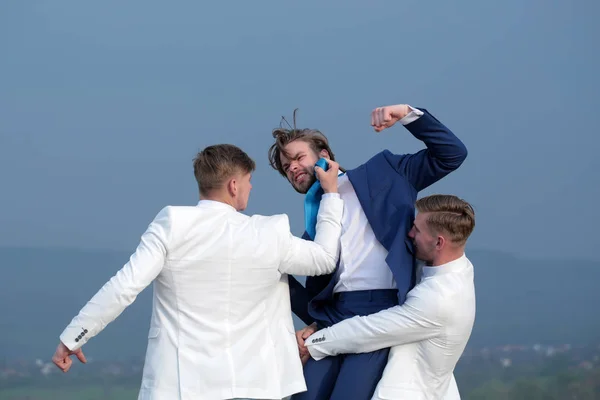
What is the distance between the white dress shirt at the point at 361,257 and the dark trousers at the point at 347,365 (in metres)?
0.03

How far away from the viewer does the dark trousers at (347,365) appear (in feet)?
7.98

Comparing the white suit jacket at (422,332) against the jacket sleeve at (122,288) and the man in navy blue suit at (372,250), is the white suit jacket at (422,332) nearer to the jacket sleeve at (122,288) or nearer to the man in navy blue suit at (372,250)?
the man in navy blue suit at (372,250)

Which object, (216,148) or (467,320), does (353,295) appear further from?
(216,148)

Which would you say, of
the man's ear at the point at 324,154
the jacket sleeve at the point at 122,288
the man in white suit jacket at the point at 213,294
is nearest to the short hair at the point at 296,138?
the man's ear at the point at 324,154

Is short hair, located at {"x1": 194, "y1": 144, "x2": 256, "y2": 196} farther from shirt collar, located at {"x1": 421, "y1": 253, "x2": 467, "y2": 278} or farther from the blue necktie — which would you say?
shirt collar, located at {"x1": 421, "y1": 253, "x2": 467, "y2": 278}

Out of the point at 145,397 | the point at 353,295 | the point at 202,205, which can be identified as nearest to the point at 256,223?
the point at 202,205

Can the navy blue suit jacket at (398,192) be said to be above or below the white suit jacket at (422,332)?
above

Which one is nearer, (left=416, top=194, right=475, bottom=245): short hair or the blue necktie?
(left=416, top=194, right=475, bottom=245): short hair

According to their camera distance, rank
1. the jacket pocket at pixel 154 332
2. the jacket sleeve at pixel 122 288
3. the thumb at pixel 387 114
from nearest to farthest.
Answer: the jacket sleeve at pixel 122 288 < the jacket pocket at pixel 154 332 < the thumb at pixel 387 114

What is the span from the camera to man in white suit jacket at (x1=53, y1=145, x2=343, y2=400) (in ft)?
7.41

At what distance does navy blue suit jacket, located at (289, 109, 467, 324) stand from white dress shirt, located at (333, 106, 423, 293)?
0.03 m

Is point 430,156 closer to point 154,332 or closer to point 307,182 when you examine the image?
point 307,182

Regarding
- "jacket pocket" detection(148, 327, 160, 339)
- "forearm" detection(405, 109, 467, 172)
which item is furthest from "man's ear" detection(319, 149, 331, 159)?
"jacket pocket" detection(148, 327, 160, 339)

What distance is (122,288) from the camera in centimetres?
220
